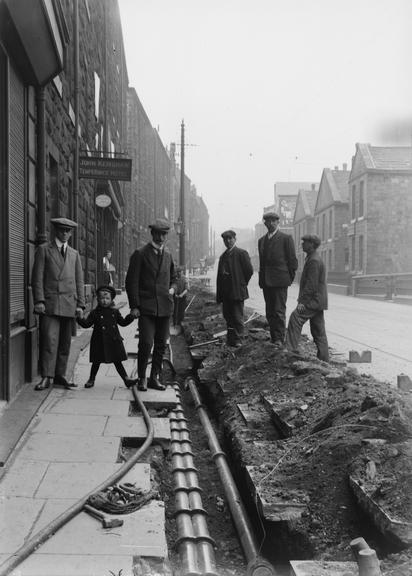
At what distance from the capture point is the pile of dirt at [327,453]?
3.31m

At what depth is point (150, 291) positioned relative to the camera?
6.85 metres

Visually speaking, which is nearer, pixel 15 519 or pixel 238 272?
pixel 15 519

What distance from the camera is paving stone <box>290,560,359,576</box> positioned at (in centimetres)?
280

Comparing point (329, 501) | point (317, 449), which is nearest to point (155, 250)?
point (317, 449)

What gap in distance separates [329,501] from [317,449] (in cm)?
60

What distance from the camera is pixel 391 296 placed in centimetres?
2573

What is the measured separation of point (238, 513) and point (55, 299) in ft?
11.1

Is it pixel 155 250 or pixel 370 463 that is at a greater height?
pixel 155 250

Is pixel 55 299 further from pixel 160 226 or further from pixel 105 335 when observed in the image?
pixel 160 226

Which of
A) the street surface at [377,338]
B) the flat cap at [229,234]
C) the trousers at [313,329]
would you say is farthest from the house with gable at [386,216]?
the trousers at [313,329]

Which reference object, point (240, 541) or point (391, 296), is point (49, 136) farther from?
point (391, 296)

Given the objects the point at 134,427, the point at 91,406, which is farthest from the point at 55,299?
the point at 134,427

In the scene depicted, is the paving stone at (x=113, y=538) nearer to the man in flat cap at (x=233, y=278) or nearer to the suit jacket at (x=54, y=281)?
the suit jacket at (x=54, y=281)

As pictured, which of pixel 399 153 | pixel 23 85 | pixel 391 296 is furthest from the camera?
pixel 399 153
